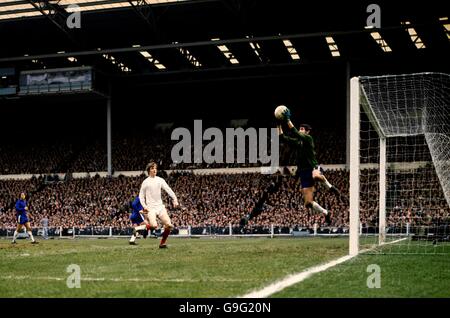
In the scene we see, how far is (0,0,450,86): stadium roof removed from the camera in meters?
33.8

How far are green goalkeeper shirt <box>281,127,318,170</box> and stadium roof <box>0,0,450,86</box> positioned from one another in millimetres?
21409

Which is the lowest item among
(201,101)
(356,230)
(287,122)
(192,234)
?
(192,234)

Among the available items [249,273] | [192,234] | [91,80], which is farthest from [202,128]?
[249,273]

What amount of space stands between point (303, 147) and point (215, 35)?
1066 inches

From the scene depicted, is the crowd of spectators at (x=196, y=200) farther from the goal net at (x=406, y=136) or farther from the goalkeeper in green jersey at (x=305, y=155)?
the goalkeeper in green jersey at (x=305, y=155)

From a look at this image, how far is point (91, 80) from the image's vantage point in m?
41.0

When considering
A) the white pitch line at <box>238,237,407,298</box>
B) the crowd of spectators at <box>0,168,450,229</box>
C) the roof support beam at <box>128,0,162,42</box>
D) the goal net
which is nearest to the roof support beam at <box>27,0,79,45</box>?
the roof support beam at <box>128,0,162,42</box>

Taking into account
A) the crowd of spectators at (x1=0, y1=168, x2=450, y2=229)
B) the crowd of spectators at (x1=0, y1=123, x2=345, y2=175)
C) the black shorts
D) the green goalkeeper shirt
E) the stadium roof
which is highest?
the stadium roof

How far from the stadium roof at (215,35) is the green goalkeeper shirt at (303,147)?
2141cm

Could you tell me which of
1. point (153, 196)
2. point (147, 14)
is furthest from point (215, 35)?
point (153, 196)

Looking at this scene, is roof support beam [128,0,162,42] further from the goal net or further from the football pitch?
the football pitch

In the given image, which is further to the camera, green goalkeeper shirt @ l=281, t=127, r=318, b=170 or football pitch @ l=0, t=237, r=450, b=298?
green goalkeeper shirt @ l=281, t=127, r=318, b=170

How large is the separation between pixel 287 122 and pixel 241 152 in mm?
31352
